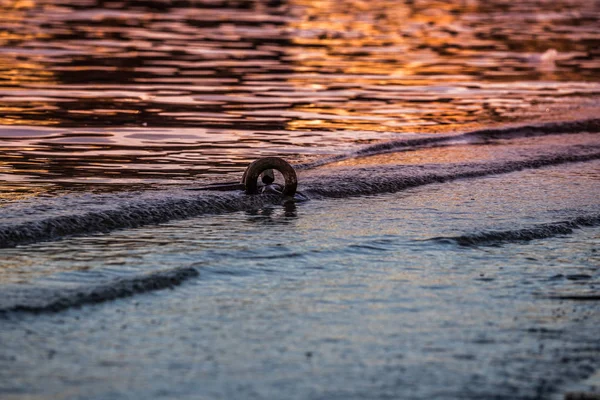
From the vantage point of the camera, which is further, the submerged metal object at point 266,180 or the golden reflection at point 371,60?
the golden reflection at point 371,60

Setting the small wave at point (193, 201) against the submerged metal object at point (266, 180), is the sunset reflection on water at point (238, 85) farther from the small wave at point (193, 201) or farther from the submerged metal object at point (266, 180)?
the small wave at point (193, 201)

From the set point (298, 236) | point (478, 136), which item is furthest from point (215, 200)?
point (478, 136)

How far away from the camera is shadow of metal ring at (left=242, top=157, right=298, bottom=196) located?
9727 mm

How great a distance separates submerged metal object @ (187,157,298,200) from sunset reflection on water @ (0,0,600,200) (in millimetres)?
648

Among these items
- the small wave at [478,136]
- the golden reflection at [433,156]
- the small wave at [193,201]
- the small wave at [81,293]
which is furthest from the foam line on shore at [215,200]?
the small wave at [81,293]

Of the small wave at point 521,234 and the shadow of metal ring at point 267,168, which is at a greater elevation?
the shadow of metal ring at point 267,168

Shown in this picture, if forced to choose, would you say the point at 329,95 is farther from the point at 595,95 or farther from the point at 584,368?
the point at 584,368

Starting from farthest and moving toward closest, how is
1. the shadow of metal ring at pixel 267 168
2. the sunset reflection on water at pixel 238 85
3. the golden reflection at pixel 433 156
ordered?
the sunset reflection on water at pixel 238 85, the golden reflection at pixel 433 156, the shadow of metal ring at pixel 267 168

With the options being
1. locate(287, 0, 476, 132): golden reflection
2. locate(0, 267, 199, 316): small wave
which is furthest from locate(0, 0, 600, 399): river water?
locate(287, 0, 476, 132): golden reflection

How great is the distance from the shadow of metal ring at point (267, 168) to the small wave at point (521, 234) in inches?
75.9

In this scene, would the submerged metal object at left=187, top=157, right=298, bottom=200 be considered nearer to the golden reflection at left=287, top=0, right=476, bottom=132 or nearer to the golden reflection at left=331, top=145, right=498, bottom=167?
the golden reflection at left=331, top=145, right=498, bottom=167

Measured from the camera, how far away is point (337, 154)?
1244cm

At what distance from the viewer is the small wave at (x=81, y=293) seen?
627 centimetres

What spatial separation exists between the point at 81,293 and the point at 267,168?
3.54 metres
